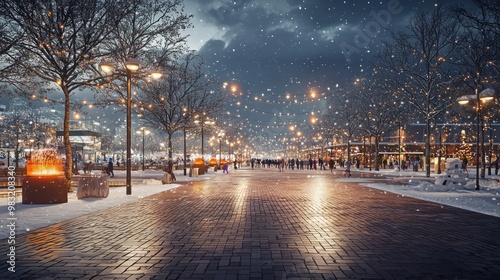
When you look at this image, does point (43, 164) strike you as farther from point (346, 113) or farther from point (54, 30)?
point (346, 113)

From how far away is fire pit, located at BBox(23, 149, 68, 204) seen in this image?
12688 millimetres

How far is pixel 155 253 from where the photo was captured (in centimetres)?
624

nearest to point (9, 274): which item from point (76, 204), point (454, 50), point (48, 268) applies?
point (48, 268)

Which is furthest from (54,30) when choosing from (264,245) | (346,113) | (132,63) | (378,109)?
(346,113)

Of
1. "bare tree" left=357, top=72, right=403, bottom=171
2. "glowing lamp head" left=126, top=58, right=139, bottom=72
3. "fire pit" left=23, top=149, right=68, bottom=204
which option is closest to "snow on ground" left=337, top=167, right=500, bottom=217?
"glowing lamp head" left=126, top=58, right=139, bottom=72

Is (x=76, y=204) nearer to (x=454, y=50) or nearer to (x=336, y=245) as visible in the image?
(x=336, y=245)

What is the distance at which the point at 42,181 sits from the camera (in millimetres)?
12719

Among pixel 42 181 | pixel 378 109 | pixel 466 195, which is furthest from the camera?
pixel 378 109

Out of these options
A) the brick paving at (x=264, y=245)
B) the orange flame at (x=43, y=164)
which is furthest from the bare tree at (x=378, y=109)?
the orange flame at (x=43, y=164)

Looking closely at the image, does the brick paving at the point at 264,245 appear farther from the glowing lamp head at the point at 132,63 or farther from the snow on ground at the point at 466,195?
the glowing lamp head at the point at 132,63

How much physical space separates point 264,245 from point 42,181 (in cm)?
A: 946

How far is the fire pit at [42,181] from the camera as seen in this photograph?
12688mm

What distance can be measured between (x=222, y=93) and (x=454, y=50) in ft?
74.3

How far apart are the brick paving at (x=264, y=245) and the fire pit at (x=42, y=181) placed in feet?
10.1
